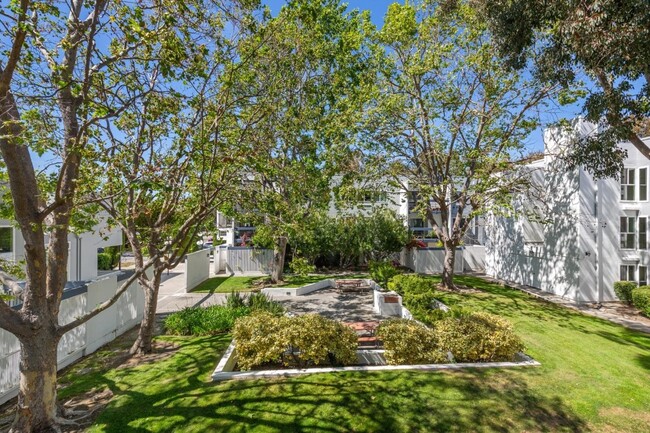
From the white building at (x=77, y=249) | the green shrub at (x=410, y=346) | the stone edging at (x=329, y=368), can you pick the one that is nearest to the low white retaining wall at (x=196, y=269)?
the white building at (x=77, y=249)

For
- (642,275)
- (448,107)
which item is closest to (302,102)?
(448,107)

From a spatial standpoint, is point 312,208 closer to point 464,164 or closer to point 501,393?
point 464,164

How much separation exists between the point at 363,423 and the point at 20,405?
5775 millimetres

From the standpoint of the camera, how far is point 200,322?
11234mm

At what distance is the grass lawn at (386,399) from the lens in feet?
18.9

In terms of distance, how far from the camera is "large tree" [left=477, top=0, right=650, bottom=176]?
845 cm

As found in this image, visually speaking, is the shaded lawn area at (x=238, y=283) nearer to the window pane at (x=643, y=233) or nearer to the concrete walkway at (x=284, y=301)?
the concrete walkway at (x=284, y=301)

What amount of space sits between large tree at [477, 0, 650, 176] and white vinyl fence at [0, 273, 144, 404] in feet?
49.2

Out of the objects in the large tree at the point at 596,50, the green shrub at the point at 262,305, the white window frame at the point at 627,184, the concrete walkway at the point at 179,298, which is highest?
the large tree at the point at 596,50

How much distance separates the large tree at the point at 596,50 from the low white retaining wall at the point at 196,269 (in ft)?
58.6

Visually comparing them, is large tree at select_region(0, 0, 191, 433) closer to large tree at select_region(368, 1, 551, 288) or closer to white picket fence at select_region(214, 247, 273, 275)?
large tree at select_region(368, 1, 551, 288)

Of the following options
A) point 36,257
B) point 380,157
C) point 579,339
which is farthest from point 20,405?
point 380,157

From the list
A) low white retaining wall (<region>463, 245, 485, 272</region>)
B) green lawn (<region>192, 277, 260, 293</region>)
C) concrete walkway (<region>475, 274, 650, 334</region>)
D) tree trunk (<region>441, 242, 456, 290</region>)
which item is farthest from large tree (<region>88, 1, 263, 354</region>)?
low white retaining wall (<region>463, 245, 485, 272</region>)

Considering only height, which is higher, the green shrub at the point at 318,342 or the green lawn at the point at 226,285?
the green shrub at the point at 318,342
